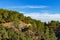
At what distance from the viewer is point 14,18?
3434cm

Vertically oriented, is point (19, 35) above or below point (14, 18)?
below

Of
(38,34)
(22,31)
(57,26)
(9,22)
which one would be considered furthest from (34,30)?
(57,26)

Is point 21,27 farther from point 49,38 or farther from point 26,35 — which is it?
point 49,38

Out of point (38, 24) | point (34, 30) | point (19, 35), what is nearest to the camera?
point (19, 35)

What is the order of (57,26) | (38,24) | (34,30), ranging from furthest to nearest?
(57,26) < (38,24) < (34,30)

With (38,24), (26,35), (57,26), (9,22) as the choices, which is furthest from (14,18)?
(57,26)

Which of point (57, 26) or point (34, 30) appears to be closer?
point (34, 30)

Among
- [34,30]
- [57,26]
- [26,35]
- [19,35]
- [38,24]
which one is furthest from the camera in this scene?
[57,26]

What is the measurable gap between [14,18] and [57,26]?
25.1 meters

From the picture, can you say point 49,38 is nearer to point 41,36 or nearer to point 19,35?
point 41,36

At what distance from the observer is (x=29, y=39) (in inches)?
1362

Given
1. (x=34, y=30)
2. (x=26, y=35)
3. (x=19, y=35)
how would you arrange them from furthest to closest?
(x=34, y=30) < (x=26, y=35) < (x=19, y=35)

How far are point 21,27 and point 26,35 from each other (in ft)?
4.58

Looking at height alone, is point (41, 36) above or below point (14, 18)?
below
